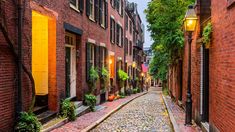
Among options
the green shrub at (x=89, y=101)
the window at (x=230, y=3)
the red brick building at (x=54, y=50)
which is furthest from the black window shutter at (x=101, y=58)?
the window at (x=230, y=3)

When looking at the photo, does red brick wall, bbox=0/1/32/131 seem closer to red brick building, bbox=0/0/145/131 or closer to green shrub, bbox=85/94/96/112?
red brick building, bbox=0/0/145/131

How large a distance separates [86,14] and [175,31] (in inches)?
260

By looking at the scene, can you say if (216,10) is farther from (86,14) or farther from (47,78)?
(86,14)

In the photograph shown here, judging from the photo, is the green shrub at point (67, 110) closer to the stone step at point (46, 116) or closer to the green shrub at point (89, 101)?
the stone step at point (46, 116)

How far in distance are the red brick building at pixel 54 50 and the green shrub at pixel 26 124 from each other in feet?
0.65

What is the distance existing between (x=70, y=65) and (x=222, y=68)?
8842mm

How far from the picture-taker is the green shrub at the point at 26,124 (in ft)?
28.3

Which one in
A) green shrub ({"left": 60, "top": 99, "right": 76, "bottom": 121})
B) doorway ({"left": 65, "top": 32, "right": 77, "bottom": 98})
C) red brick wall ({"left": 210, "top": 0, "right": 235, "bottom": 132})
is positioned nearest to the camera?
red brick wall ({"left": 210, "top": 0, "right": 235, "bottom": 132})

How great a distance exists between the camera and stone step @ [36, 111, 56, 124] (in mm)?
10791

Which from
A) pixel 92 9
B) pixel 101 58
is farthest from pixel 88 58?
pixel 101 58

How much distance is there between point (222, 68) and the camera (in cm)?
819

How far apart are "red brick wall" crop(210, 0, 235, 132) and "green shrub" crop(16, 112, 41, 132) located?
4249 millimetres

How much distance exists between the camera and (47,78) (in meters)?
12.6

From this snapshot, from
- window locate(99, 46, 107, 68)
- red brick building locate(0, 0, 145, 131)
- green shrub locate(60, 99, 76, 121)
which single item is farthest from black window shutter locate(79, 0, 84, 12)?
window locate(99, 46, 107, 68)
